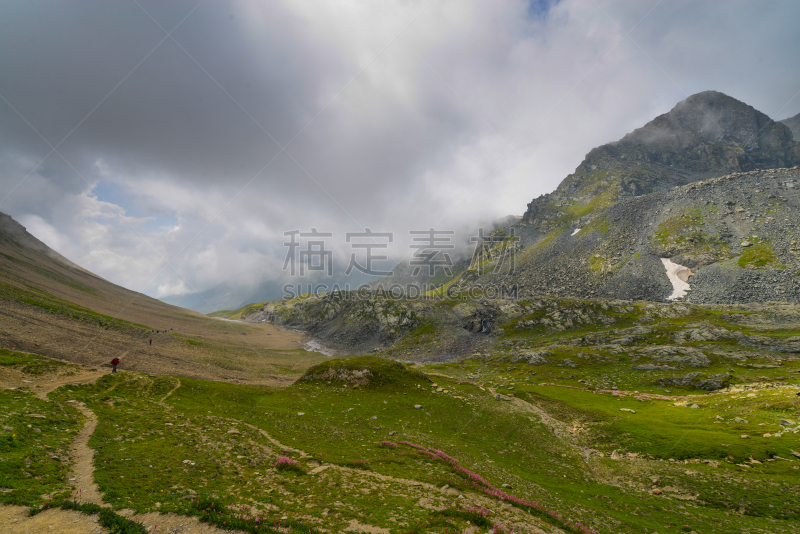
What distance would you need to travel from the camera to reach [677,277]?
131 m

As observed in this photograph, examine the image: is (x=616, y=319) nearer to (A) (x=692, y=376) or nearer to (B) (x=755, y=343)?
(B) (x=755, y=343)

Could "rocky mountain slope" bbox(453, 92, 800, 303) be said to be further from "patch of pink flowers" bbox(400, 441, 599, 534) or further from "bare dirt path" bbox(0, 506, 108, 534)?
"bare dirt path" bbox(0, 506, 108, 534)

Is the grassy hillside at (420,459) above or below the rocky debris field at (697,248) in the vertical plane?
below

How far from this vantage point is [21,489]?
1250cm

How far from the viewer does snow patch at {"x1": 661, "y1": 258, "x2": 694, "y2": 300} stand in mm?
121781

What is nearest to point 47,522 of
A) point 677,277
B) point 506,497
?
point 506,497

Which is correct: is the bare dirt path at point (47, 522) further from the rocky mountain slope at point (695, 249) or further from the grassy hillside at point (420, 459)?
the rocky mountain slope at point (695, 249)

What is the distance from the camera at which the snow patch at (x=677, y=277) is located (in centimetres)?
12178

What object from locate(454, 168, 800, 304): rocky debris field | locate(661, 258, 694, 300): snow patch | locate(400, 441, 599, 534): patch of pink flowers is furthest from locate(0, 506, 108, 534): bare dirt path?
locate(661, 258, 694, 300): snow patch

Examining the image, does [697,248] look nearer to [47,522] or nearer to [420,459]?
[420,459]

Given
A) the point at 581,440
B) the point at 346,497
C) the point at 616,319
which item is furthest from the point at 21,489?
the point at 616,319

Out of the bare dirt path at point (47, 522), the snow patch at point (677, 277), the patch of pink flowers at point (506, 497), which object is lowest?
the patch of pink flowers at point (506, 497)

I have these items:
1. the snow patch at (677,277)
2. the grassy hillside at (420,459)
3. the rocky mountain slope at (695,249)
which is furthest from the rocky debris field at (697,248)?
the grassy hillside at (420,459)

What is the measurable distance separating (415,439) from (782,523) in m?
28.6
